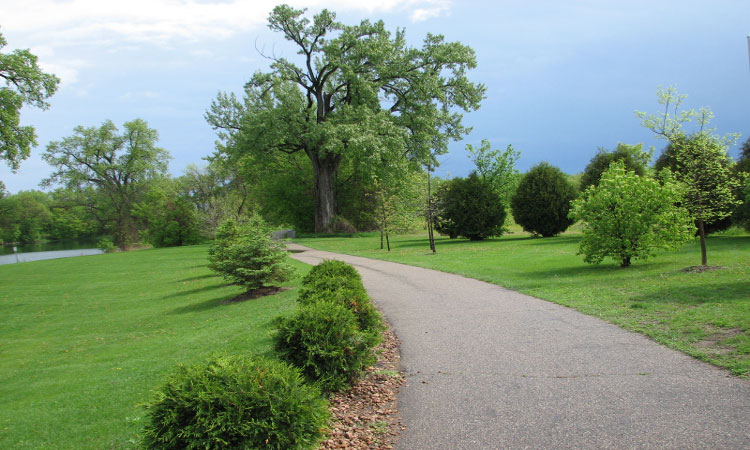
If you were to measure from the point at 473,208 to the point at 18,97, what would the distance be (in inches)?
1046

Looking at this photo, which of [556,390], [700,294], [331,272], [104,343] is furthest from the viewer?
[104,343]

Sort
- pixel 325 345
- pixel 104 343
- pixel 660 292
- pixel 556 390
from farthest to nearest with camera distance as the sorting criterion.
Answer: pixel 104 343 → pixel 660 292 → pixel 325 345 → pixel 556 390

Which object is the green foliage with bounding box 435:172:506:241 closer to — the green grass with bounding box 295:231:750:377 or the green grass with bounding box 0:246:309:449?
the green grass with bounding box 295:231:750:377

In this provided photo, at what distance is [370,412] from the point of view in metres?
4.70

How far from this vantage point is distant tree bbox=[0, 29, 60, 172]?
2195 cm

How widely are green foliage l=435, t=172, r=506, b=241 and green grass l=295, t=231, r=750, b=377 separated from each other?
1283 cm

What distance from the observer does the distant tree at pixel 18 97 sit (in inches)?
864

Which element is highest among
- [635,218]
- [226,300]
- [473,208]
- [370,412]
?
[473,208]

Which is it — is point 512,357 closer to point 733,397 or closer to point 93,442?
point 733,397

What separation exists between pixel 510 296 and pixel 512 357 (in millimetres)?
4494

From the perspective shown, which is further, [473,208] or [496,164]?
[496,164]

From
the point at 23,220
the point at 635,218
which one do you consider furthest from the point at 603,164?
the point at 23,220

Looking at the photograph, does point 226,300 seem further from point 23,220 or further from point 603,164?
point 23,220

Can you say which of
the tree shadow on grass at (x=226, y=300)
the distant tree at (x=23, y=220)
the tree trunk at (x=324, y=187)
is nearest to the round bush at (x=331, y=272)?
Result: the tree shadow on grass at (x=226, y=300)
